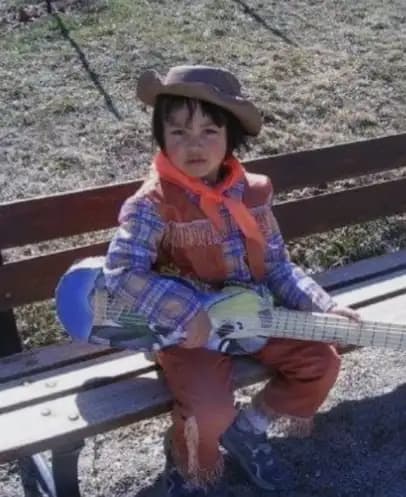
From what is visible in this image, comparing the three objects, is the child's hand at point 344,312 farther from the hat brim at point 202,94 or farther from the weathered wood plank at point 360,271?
the weathered wood plank at point 360,271

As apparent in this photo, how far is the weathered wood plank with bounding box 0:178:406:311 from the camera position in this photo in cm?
351

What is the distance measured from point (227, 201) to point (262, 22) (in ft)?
17.2

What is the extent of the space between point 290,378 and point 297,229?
111 centimetres

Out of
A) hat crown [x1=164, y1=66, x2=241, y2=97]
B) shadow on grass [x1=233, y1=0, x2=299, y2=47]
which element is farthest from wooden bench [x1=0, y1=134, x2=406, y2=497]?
shadow on grass [x1=233, y1=0, x2=299, y2=47]

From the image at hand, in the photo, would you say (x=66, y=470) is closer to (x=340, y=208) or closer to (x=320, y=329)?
(x=320, y=329)

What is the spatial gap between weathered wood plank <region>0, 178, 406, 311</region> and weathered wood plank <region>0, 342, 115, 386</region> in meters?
0.25

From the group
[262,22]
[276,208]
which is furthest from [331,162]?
[262,22]

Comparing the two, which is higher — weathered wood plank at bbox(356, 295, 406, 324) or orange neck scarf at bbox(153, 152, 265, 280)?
orange neck scarf at bbox(153, 152, 265, 280)

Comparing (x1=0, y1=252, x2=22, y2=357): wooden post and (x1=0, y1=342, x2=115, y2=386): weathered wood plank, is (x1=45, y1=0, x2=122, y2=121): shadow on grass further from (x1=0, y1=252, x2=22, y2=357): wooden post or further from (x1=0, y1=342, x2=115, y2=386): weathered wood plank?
(x1=0, y1=342, x2=115, y2=386): weathered wood plank

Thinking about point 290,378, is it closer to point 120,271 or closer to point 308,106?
point 120,271

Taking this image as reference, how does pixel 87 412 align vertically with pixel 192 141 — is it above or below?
below

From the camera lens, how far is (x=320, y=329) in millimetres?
2977

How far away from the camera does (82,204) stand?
3537mm

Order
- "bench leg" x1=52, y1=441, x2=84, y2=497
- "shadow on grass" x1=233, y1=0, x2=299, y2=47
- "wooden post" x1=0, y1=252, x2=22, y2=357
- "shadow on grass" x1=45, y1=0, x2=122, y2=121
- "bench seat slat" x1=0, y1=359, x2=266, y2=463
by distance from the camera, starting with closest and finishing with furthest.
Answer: "bench seat slat" x1=0, y1=359, x2=266, y2=463 → "bench leg" x1=52, y1=441, x2=84, y2=497 → "wooden post" x1=0, y1=252, x2=22, y2=357 → "shadow on grass" x1=45, y1=0, x2=122, y2=121 → "shadow on grass" x1=233, y1=0, x2=299, y2=47
